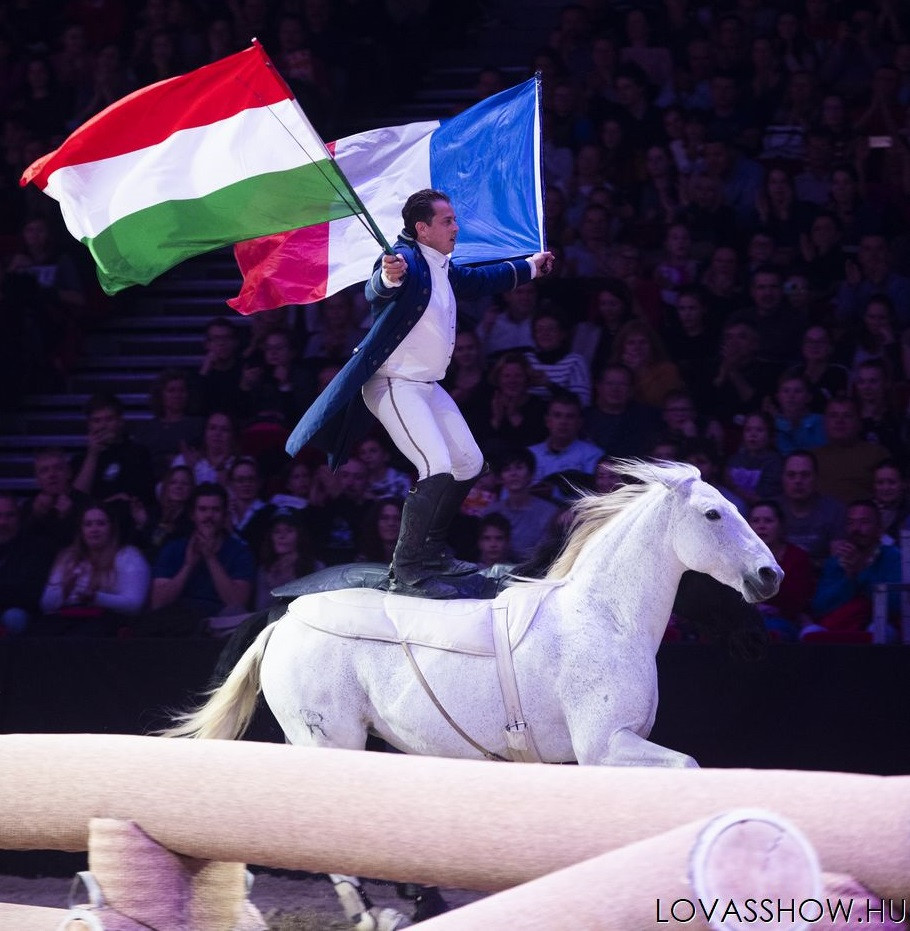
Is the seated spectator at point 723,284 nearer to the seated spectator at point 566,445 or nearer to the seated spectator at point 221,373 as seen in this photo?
the seated spectator at point 566,445

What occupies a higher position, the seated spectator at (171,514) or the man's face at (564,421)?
the man's face at (564,421)

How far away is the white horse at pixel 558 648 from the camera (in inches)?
174

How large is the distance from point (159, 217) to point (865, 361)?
3.60 metres

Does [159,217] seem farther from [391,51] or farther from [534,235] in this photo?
[391,51]

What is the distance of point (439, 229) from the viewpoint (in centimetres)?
472

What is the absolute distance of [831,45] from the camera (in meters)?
9.05

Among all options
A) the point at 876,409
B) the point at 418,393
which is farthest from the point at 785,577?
the point at 418,393

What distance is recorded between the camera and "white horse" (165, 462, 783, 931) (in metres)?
4.43

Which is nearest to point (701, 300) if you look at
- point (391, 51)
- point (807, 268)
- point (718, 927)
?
point (807, 268)

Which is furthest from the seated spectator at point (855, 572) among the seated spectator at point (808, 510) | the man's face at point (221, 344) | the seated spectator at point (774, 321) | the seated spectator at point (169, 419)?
the man's face at point (221, 344)

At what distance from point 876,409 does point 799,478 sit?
2.61ft

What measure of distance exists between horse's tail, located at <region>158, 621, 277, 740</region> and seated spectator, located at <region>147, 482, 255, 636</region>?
1.55 meters

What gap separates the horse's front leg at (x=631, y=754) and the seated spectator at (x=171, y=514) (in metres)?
2.97

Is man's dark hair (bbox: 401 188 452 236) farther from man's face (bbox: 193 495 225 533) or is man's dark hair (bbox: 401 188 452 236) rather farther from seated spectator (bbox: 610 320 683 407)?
seated spectator (bbox: 610 320 683 407)
